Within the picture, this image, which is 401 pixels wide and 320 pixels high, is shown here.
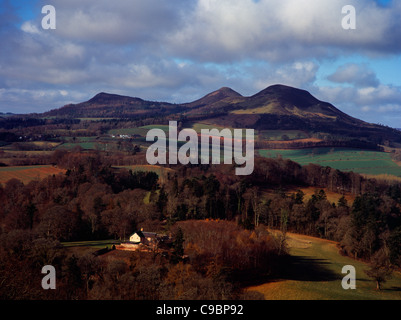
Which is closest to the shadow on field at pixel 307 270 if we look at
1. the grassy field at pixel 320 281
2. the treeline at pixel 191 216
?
the grassy field at pixel 320 281

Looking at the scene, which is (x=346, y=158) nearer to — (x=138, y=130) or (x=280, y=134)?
(x=280, y=134)

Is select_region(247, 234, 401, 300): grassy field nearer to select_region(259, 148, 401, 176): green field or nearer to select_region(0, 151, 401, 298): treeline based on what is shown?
select_region(0, 151, 401, 298): treeline

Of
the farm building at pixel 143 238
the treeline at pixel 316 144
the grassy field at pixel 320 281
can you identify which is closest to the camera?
the grassy field at pixel 320 281

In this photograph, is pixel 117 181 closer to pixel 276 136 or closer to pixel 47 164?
pixel 47 164

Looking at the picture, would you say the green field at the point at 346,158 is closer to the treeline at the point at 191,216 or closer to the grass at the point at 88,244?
the treeline at the point at 191,216
